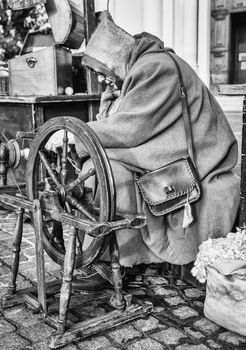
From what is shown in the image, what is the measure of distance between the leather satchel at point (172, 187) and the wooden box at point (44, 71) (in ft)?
6.14

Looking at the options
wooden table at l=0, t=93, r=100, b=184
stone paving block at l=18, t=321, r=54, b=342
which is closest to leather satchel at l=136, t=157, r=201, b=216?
A: stone paving block at l=18, t=321, r=54, b=342

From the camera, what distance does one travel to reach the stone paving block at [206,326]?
8.11ft

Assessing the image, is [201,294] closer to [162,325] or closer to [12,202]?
[162,325]

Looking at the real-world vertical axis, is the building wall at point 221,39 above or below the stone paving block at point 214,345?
above

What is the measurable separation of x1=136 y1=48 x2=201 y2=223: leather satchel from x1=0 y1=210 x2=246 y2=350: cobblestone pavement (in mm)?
442

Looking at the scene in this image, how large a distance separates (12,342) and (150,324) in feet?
2.22

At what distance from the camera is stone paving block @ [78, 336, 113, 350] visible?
233 centimetres

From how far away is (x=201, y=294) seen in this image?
114 inches

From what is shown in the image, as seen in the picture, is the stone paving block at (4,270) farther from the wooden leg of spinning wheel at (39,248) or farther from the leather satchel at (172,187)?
the leather satchel at (172,187)

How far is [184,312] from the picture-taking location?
2.67 metres

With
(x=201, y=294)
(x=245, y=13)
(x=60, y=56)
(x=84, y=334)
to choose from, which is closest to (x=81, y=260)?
(x=84, y=334)

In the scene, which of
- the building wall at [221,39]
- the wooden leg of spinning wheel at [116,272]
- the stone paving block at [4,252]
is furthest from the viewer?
the building wall at [221,39]

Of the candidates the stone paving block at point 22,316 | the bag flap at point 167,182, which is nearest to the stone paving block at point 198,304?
the bag flap at point 167,182

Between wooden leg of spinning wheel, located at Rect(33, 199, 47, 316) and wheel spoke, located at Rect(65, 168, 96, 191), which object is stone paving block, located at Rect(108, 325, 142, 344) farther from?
wheel spoke, located at Rect(65, 168, 96, 191)
